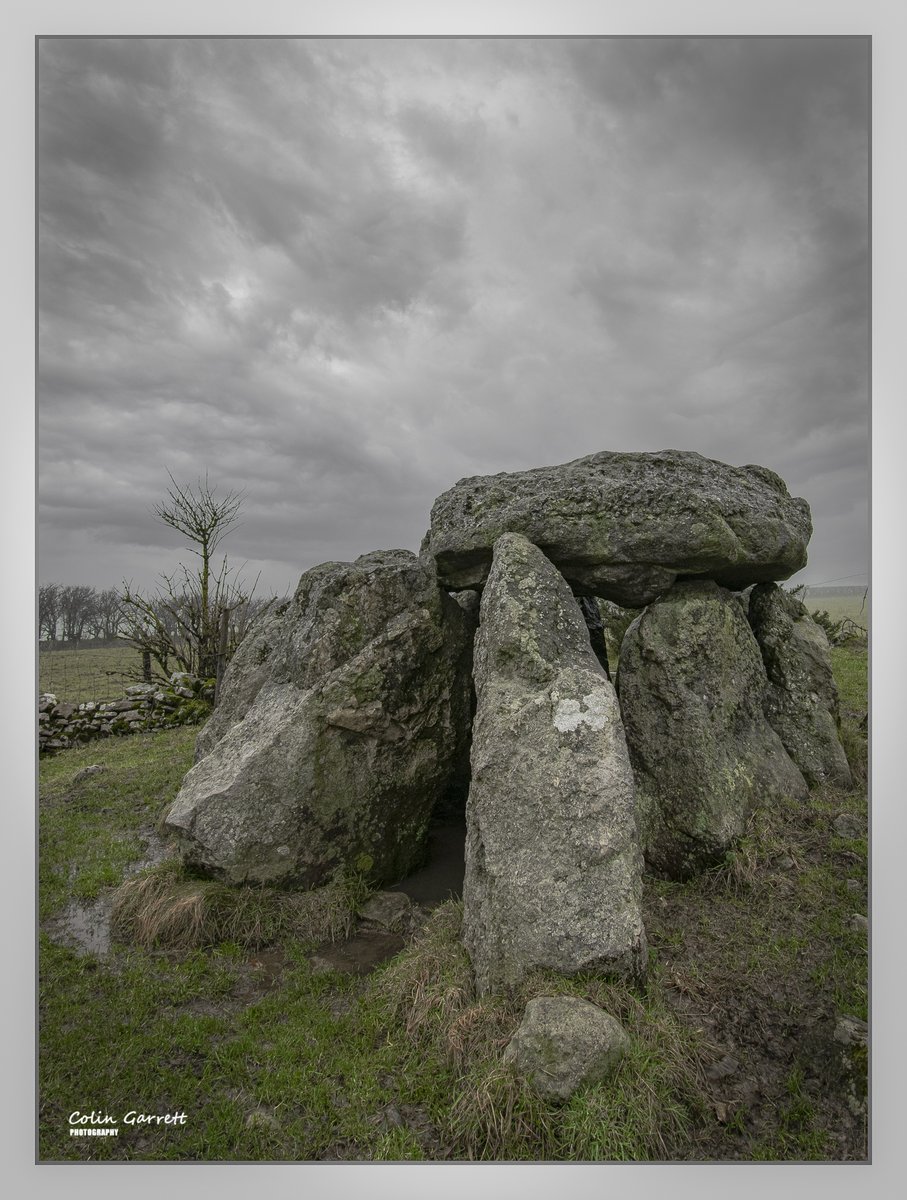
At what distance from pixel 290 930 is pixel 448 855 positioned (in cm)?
218

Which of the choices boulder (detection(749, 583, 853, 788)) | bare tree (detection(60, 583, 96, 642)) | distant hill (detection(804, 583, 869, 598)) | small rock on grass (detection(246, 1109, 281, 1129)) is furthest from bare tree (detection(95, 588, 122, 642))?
boulder (detection(749, 583, 853, 788))

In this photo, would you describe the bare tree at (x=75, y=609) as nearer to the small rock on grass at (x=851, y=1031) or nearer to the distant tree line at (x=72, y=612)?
the distant tree line at (x=72, y=612)

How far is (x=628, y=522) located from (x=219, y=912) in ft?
18.3

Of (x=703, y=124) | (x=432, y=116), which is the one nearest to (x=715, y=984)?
(x=703, y=124)

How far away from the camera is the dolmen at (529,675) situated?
6867mm

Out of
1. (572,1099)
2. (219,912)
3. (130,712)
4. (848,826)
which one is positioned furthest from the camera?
(130,712)

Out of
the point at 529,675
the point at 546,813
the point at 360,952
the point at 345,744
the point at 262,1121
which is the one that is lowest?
the point at 262,1121

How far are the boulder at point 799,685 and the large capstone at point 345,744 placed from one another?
3691 millimetres

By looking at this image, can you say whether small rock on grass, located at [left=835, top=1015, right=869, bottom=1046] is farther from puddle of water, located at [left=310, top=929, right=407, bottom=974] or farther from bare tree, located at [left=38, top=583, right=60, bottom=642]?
bare tree, located at [left=38, top=583, right=60, bottom=642]

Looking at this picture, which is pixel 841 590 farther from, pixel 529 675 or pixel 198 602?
pixel 198 602

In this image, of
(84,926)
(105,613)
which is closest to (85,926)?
(84,926)

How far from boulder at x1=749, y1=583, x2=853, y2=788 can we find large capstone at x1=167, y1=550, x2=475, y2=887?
3691 mm

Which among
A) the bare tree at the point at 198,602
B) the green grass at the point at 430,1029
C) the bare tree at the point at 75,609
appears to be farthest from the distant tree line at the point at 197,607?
the green grass at the point at 430,1029

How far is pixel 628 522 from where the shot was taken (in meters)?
7.21
